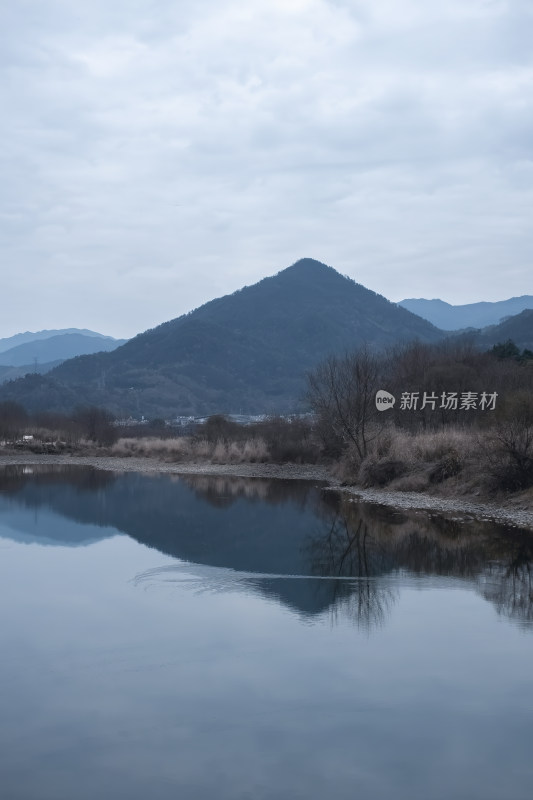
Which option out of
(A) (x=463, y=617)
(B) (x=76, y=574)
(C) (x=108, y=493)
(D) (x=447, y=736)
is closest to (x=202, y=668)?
(D) (x=447, y=736)

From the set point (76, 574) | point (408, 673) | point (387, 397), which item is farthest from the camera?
point (387, 397)

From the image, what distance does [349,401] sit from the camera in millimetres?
37906

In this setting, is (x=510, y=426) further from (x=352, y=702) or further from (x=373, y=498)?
(x=352, y=702)

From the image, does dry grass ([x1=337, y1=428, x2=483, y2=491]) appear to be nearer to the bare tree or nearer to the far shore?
the far shore

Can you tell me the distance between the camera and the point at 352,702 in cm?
894

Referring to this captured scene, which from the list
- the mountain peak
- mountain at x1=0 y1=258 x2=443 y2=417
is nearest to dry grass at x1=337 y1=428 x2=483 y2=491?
mountain at x1=0 y1=258 x2=443 y2=417

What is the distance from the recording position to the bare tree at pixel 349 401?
3731cm

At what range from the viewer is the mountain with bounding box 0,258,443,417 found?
125250 millimetres

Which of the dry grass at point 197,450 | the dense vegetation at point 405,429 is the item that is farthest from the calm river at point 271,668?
the dry grass at point 197,450

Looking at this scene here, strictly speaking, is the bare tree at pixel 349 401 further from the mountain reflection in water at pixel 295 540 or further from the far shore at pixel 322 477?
the mountain reflection in water at pixel 295 540

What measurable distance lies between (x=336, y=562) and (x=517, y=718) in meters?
9.14

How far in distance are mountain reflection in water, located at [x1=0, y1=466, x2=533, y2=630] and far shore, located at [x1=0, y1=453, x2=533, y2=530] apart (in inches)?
40.7

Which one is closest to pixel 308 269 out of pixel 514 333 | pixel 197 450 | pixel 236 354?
pixel 236 354

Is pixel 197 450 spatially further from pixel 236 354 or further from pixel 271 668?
pixel 236 354
